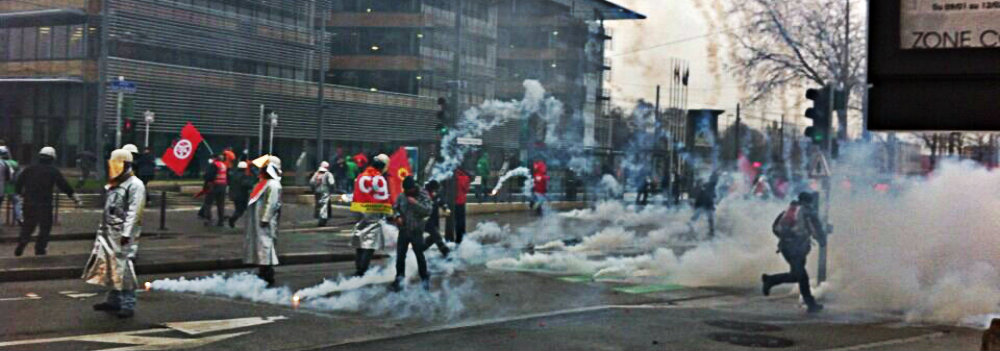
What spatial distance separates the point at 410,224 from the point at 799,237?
14.7 ft

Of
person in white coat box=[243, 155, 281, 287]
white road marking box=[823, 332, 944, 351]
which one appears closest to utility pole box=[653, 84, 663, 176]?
person in white coat box=[243, 155, 281, 287]

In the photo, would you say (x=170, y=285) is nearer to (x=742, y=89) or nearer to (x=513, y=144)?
(x=742, y=89)

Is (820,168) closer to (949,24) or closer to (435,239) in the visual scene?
(435,239)

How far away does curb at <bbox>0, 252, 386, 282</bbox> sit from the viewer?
11.6 m

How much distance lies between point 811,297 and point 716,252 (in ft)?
11.6

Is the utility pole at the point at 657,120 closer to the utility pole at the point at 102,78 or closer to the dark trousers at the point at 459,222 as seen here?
the dark trousers at the point at 459,222

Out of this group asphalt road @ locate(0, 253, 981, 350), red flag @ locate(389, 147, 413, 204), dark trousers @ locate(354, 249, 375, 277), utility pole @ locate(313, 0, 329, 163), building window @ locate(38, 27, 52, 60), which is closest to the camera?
asphalt road @ locate(0, 253, 981, 350)

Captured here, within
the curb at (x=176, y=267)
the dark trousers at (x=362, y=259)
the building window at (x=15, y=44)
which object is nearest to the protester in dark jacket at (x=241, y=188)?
the curb at (x=176, y=267)

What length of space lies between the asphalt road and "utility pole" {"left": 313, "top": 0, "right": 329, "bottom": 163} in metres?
17.7

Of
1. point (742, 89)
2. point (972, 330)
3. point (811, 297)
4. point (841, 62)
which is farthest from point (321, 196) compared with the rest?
point (972, 330)

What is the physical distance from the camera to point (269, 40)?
101 feet

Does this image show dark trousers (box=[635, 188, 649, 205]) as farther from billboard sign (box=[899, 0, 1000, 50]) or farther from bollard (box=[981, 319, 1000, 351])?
billboard sign (box=[899, 0, 1000, 50])

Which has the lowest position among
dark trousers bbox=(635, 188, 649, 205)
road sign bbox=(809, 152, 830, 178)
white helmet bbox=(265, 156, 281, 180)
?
dark trousers bbox=(635, 188, 649, 205)

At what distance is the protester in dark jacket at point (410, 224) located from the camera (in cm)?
1124
